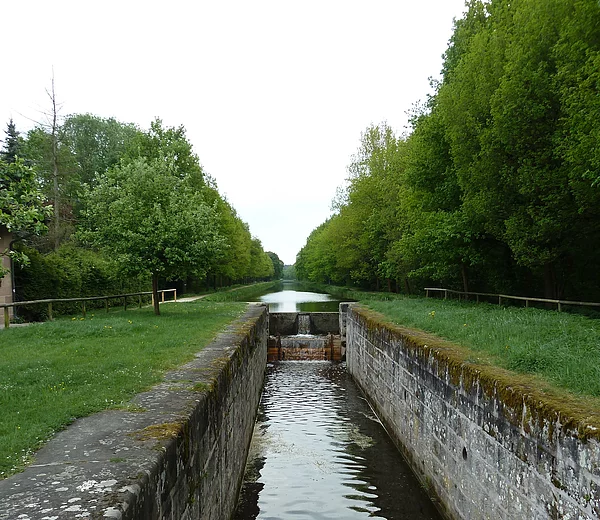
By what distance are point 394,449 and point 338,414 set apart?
106 inches

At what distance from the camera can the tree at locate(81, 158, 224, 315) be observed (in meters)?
15.9

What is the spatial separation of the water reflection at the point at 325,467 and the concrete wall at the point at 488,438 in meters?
0.49

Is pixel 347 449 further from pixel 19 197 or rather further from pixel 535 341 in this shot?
pixel 19 197

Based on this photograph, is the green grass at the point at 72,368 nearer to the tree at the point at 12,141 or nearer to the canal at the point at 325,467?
the canal at the point at 325,467

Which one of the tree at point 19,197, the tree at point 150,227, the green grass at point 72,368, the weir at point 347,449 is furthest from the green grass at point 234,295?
the tree at point 19,197

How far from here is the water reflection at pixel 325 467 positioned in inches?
291

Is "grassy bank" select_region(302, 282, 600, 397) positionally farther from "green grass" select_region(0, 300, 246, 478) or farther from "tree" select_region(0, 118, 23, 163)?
"tree" select_region(0, 118, 23, 163)

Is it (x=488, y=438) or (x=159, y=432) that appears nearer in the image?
(x=159, y=432)

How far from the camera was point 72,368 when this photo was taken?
7.59m

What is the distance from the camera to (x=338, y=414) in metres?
12.5

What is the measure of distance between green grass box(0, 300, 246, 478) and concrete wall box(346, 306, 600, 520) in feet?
13.3

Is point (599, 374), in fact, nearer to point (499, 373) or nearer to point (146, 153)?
point (499, 373)

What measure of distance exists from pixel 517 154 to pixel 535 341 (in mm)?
8508

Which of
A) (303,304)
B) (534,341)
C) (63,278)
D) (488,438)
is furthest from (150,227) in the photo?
(303,304)
